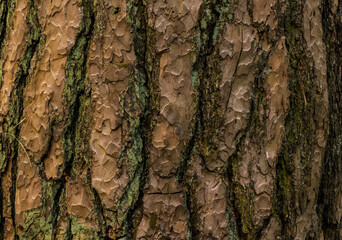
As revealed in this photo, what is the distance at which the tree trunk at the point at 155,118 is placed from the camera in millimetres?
1359

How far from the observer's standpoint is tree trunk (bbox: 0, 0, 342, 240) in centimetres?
136

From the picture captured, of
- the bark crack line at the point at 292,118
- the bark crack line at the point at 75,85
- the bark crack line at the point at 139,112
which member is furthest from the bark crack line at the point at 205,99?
the bark crack line at the point at 75,85

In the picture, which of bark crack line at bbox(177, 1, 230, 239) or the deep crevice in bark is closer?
bark crack line at bbox(177, 1, 230, 239)

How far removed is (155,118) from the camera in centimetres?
137

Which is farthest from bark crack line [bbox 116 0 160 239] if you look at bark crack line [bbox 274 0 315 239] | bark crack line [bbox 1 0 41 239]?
bark crack line [bbox 274 0 315 239]

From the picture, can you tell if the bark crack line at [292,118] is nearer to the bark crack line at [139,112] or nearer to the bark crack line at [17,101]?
the bark crack line at [139,112]

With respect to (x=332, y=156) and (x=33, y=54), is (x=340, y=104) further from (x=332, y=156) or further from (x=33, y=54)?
(x=33, y=54)

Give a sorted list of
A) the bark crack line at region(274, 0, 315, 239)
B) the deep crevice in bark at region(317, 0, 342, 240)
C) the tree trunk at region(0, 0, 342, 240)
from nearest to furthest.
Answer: the tree trunk at region(0, 0, 342, 240) < the bark crack line at region(274, 0, 315, 239) < the deep crevice in bark at region(317, 0, 342, 240)

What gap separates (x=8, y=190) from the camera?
1502 millimetres

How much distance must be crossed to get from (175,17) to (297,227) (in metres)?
0.85

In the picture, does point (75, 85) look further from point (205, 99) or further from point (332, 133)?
point (332, 133)

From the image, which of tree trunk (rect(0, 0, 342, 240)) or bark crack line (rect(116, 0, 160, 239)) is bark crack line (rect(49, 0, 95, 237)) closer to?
tree trunk (rect(0, 0, 342, 240))

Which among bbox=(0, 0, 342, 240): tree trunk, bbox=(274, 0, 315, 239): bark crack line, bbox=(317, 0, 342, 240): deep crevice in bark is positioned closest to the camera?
bbox=(0, 0, 342, 240): tree trunk

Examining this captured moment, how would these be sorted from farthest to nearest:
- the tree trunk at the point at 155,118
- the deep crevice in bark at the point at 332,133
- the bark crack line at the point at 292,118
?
1. the deep crevice in bark at the point at 332,133
2. the bark crack line at the point at 292,118
3. the tree trunk at the point at 155,118
